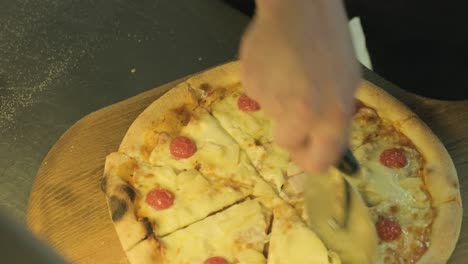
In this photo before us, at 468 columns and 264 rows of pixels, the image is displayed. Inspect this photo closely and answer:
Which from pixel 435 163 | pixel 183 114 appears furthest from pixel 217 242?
pixel 435 163

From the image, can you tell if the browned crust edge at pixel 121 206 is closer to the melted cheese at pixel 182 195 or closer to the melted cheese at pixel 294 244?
the melted cheese at pixel 182 195

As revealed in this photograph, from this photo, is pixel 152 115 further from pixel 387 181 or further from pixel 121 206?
pixel 387 181

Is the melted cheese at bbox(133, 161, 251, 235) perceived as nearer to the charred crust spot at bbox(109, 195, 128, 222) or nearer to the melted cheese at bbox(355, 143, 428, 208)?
the charred crust spot at bbox(109, 195, 128, 222)

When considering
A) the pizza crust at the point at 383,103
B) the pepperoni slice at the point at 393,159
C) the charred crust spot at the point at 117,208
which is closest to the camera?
the charred crust spot at the point at 117,208

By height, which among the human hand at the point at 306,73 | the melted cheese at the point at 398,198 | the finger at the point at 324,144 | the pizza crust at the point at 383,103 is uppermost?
the human hand at the point at 306,73

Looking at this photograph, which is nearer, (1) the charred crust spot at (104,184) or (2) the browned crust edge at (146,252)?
(2) the browned crust edge at (146,252)

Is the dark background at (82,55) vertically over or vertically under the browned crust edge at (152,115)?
under

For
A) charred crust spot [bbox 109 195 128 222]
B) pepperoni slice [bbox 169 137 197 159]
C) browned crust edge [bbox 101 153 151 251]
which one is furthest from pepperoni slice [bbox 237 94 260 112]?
charred crust spot [bbox 109 195 128 222]

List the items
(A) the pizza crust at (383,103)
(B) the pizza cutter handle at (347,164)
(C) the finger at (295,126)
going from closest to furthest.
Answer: (C) the finger at (295,126) → (B) the pizza cutter handle at (347,164) → (A) the pizza crust at (383,103)

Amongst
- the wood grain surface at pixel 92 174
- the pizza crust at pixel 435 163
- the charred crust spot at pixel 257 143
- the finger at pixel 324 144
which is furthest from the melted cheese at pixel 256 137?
the finger at pixel 324 144
